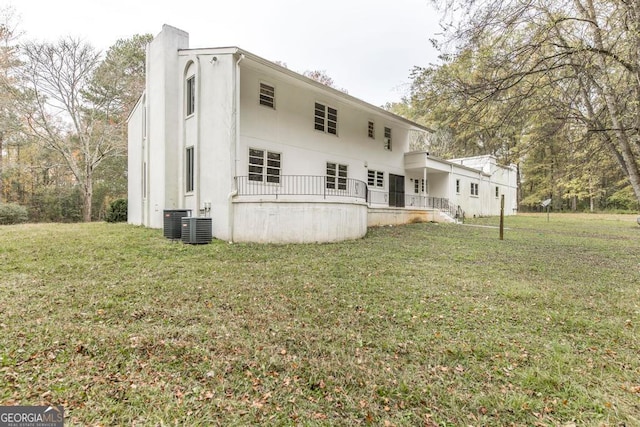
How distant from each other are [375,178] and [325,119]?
14.4 feet

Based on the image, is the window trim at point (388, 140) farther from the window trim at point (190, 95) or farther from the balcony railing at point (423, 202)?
the window trim at point (190, 95)

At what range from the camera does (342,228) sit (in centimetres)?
973

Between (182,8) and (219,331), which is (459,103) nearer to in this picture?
(219,331)

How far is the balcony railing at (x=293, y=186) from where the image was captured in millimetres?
10336

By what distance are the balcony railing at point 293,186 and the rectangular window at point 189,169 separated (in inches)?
72.3

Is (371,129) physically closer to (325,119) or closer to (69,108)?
(325,119)

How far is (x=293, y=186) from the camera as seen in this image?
12000 mm

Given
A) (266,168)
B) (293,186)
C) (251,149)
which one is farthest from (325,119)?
(251,149)

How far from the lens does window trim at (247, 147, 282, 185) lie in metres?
10.9

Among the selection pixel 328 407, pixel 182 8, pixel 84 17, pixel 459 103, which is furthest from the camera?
pixel 84 17

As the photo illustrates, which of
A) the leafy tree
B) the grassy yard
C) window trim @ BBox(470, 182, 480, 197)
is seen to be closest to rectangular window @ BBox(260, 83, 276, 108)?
the leafy tree

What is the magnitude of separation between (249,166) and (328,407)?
9.48 meters

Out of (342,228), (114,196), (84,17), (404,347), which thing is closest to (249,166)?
(342,228)

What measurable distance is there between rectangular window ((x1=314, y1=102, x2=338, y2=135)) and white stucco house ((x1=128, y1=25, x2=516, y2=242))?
0.04 meters
